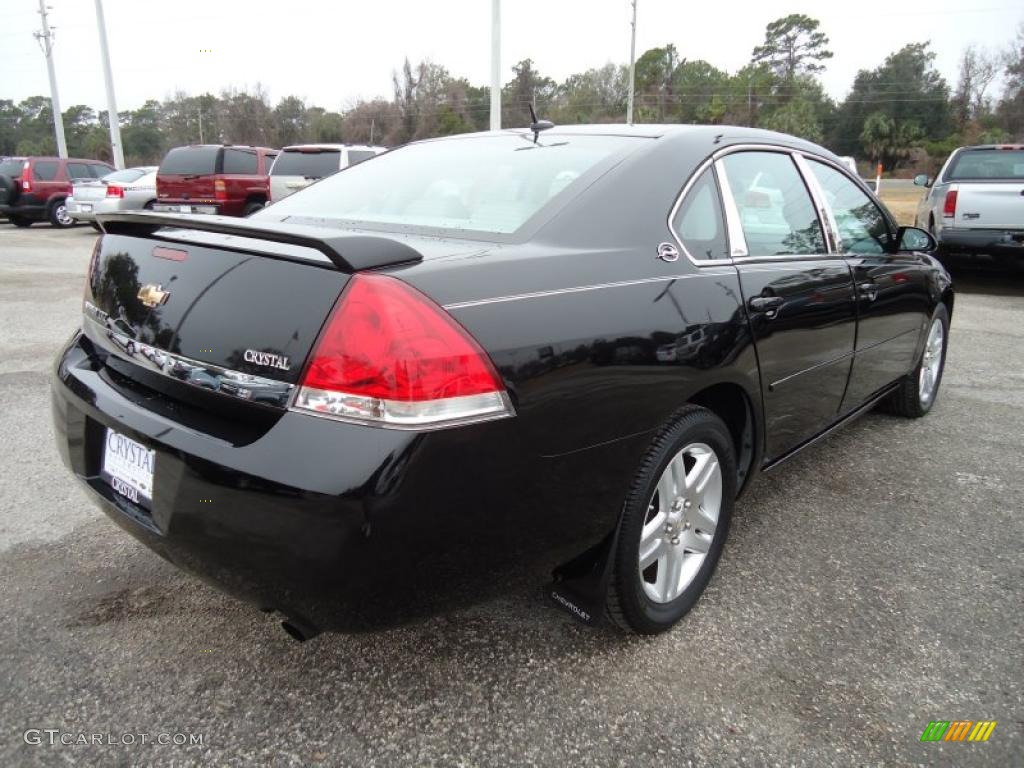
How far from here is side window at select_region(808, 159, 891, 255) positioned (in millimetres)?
3260

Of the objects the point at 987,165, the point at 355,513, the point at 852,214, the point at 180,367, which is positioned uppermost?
the point at 987,165

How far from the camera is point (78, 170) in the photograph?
693 inches

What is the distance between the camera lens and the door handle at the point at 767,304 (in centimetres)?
244

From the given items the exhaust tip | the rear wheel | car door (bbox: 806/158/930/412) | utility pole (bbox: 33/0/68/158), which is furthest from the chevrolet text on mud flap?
utility pole (bbox: 33/0/68/158)

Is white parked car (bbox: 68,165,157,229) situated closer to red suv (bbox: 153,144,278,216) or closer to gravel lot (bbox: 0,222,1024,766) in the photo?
red suv (bbox: 153,144,278,216)

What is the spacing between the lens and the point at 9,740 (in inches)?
71.7

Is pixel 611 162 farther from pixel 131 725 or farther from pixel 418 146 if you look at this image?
pixel 131 725

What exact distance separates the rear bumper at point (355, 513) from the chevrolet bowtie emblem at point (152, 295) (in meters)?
0.25

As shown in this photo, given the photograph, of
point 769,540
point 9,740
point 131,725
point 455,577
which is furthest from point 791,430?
point 9,740

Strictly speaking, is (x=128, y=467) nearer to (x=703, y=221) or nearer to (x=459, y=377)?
(x=459, y=377)

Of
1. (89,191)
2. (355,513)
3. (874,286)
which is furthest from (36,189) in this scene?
(355,513)

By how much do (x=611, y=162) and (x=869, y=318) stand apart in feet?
5.34

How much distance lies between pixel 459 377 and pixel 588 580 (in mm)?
792

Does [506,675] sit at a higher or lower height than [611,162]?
lower
